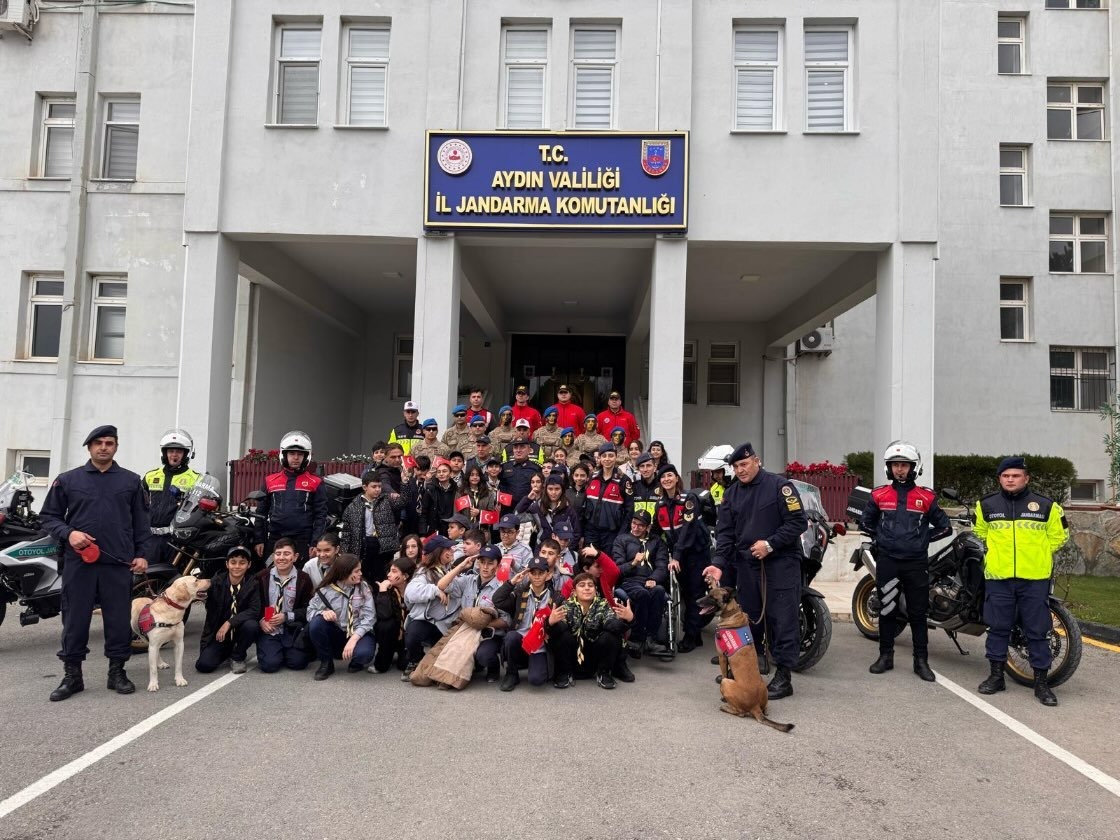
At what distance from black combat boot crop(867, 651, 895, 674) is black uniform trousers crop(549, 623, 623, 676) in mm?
2179

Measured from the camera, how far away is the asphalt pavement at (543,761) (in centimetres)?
339

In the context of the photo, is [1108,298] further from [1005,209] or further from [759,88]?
[759,88]

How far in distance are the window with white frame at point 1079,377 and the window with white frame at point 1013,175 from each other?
3.79m

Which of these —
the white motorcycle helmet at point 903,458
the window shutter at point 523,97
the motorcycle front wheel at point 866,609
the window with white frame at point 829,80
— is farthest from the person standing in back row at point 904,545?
the window shutter at point 523,97

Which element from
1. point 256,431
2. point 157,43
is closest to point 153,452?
point 256,431

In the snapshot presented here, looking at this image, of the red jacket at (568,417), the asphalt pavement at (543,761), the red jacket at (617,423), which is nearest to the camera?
the asphalt pavement at (543,761)

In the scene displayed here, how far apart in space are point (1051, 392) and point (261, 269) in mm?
17603

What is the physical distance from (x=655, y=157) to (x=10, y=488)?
8.65 m

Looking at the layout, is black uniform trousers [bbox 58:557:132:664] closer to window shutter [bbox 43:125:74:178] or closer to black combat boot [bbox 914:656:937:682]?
black combat boot [bbox 914:656:937:682]

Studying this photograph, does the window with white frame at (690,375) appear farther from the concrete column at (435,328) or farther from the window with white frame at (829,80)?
the concrete column at (435,328)

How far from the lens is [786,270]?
12812 millimetres

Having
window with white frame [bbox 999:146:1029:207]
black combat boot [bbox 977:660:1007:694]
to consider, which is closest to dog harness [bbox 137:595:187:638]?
black combat boot [bbox 977:660:1007:694]

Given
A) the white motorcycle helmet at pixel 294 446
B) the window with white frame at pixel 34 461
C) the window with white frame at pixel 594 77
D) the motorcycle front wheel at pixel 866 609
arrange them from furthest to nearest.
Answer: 1. the window with white frame at pixel 34 461
2. the window with white frame at pixel 594 77
3. the motorcycle front wheel at pixel 866 609
4. the white motorcycle helmet at pixel 294 446

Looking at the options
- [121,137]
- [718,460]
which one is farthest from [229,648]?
[121,137]
